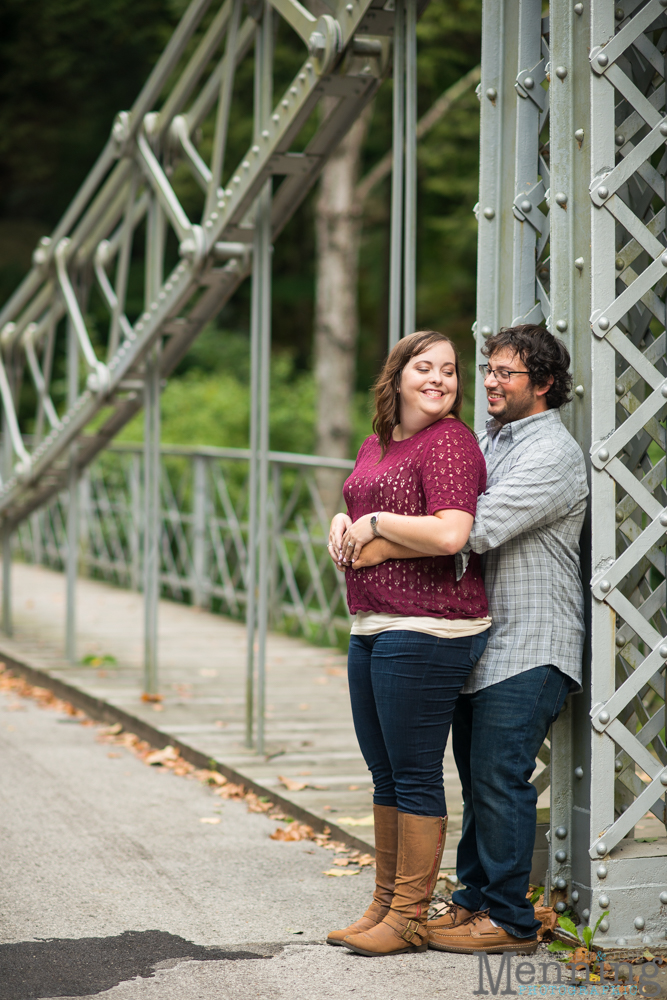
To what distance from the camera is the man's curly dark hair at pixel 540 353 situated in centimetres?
373

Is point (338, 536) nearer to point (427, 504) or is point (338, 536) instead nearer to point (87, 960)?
point (427, 504)

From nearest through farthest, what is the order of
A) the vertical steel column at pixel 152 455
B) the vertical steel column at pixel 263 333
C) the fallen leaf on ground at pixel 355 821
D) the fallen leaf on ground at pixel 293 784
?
the fallen leaf on ground at pixel 355 821 → the fallen leaf on ground at pixel 293 784 → the vertical steel column at pixel 263 333 → the vertical steel column at pixel 152 455

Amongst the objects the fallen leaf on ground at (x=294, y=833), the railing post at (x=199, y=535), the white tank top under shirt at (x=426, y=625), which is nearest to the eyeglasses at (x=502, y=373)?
the white tank top under shirt at (x=426, y=625)

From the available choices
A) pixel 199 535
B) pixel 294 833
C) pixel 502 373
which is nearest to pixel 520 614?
pixel 502 373

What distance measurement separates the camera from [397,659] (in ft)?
11.9

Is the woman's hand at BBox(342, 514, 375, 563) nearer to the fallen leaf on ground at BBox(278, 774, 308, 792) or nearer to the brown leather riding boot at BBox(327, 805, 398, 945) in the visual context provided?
→ the brown leather riding boot at BBox(327, 805, 398, 945)

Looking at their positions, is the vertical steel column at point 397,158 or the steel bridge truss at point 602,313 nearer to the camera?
the steel bridge truss at point 602,313

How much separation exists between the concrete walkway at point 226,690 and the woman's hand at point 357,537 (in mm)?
1503

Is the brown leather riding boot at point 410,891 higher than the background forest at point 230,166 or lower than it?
lower

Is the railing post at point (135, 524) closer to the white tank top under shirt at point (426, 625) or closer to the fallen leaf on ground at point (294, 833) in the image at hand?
the fallen leaf on ground at point (294, 833)

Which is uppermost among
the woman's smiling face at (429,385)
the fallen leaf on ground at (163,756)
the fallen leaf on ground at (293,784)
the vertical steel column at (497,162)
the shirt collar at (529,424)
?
the vertical steel column at (497,162)

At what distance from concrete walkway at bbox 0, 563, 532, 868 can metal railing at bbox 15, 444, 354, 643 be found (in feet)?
1.11

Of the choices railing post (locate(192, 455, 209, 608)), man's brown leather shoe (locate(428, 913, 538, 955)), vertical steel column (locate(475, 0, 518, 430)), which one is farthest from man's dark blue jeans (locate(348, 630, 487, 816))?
railing post (locate(192, 455, 209, 608))

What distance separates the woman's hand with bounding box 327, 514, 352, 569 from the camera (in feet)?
12.7
